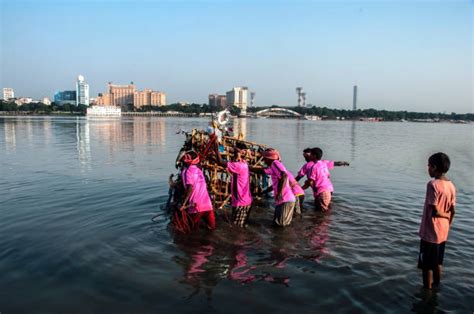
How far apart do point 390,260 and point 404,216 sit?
4120 millimetres

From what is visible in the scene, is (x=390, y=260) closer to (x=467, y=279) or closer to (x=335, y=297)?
(x=467, y=279)

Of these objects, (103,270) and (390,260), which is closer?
(103,270)

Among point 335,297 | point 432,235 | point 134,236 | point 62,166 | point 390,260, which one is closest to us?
point 432,235

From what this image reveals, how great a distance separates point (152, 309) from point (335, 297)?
296cm

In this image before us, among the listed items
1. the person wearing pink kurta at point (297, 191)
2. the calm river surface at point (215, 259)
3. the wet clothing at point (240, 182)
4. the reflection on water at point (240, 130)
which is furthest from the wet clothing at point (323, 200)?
the reflection on water at point (240, 130)

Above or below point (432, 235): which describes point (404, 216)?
below

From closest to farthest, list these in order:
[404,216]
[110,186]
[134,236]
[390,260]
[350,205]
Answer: [390,260], [134,236], [404,216], [350,205], [110,186]

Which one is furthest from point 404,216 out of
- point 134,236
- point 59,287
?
point 59,287

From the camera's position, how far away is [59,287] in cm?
664

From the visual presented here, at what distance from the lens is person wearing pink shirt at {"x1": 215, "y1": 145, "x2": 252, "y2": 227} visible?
8961 mm

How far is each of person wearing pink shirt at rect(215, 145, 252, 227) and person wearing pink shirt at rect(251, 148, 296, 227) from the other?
1.94 feet

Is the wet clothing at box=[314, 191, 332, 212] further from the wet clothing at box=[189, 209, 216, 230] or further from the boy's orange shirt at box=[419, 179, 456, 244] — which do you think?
the boy's orange shirt at box=[419, 179, 456, 244]

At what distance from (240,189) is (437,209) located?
14.9ft

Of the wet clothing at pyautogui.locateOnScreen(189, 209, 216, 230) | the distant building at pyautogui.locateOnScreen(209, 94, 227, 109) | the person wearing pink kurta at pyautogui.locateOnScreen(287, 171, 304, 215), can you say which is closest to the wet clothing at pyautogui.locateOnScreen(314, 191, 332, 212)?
the person wearing pink kurta at pyautogui.locateOnScreen(287, 171, 304, 215)
